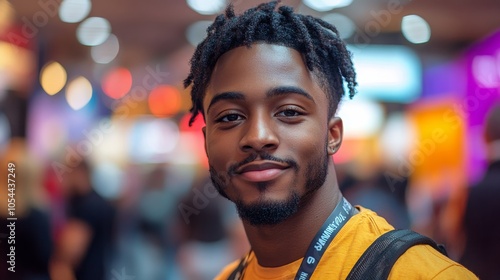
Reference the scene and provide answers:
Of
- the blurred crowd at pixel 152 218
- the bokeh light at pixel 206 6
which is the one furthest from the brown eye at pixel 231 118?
the bokeh light at pixel 206 6

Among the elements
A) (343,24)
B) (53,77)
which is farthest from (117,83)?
(343,24)

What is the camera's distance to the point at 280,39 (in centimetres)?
167

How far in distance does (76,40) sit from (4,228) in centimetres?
297

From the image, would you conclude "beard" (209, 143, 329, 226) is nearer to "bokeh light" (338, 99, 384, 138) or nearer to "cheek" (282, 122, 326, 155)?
"cheek" (282, 122, 326, 155)

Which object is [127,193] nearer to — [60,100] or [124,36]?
[60,100]

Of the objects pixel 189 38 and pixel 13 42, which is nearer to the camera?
pixel 13 42

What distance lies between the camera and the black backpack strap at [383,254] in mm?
1426

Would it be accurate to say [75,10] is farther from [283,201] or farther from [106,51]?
[283,201]

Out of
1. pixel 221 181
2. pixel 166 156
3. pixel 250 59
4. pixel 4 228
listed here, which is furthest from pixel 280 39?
pixel 166 156

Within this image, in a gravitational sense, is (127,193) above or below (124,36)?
below

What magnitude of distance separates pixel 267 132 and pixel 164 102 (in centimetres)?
400

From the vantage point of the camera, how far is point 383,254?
57.2 inches

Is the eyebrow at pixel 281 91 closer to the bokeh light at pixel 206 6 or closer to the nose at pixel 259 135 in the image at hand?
the nose at pixel 259 135

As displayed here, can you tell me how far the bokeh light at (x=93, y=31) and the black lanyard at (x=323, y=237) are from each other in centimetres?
387
